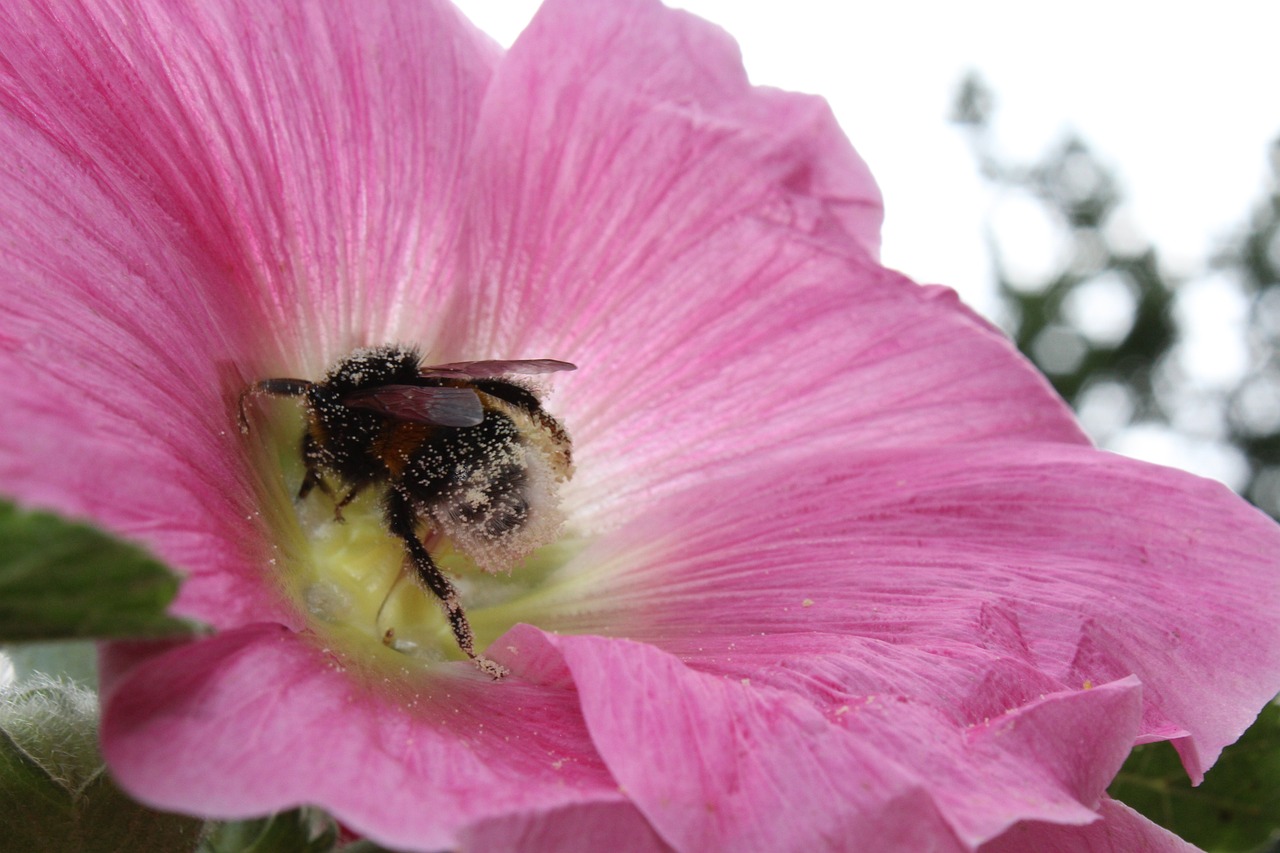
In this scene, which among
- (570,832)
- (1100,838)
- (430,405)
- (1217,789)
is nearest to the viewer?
(570,832)

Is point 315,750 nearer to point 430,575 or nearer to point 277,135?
point 430,575

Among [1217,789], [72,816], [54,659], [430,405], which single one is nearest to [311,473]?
[430,405]

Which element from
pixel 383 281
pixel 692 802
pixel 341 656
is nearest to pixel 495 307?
pixel 383 281

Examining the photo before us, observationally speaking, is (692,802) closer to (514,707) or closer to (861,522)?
(514,707)

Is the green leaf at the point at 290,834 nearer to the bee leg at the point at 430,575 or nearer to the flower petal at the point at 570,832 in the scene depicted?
the flower petal at the point at 570,832

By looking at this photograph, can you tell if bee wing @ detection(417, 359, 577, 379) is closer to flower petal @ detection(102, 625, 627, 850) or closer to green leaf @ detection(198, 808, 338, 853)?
flower petal @ detection(102, 625, 627, 850)

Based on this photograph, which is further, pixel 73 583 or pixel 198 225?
pixel 198 225

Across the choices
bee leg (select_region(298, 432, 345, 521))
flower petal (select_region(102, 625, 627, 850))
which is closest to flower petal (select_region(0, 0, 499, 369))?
bee leg (select_region(298, 432, 345, 521))
